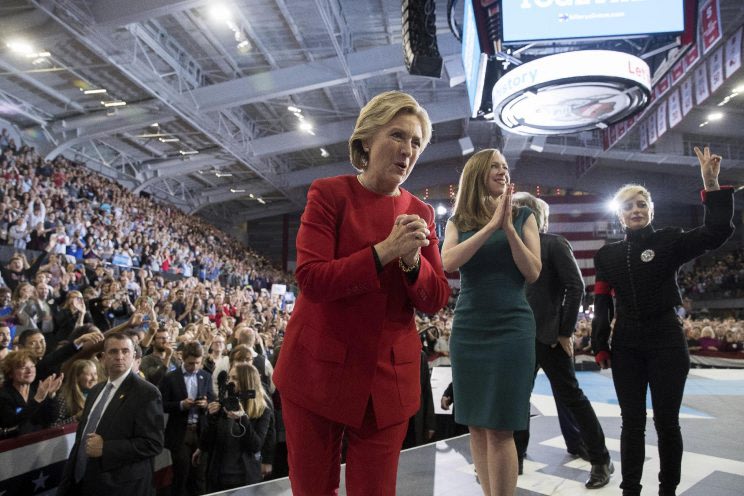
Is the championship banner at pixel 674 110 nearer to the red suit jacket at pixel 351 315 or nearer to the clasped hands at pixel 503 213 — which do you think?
the clasped hands at pixel 503 213

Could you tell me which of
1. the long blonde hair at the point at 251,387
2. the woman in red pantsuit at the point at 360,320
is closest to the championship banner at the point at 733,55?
the long blonde hair at the point at 251,387

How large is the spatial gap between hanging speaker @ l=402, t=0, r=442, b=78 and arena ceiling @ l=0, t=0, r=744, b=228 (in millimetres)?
2765

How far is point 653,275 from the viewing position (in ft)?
7.76

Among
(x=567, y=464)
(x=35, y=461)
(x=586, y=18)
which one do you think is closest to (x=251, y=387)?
(x=35, y=461)

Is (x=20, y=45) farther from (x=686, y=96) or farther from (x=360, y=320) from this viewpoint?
(x=686, y=96)

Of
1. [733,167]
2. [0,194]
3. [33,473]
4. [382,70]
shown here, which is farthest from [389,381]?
[733,167]

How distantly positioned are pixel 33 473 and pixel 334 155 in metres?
20.8

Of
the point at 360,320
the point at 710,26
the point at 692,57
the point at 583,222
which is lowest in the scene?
the point at 360,320

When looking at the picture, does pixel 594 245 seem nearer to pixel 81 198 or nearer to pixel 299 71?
pixel 299 71

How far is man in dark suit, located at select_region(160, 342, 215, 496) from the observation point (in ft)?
12.1

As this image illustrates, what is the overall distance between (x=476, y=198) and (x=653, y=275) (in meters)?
0.97

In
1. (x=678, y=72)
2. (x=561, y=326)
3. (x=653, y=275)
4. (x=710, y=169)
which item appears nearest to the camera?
(x=710, y=169)

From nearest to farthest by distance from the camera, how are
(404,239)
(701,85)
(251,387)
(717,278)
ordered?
1. (404,239)
2. (251,387)
3. (701,85)
4. (717,278)

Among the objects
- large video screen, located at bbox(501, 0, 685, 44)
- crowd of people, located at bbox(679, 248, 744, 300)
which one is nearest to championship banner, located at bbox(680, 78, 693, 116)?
large video screen, located at bbox(501, 0, 685, 44)
